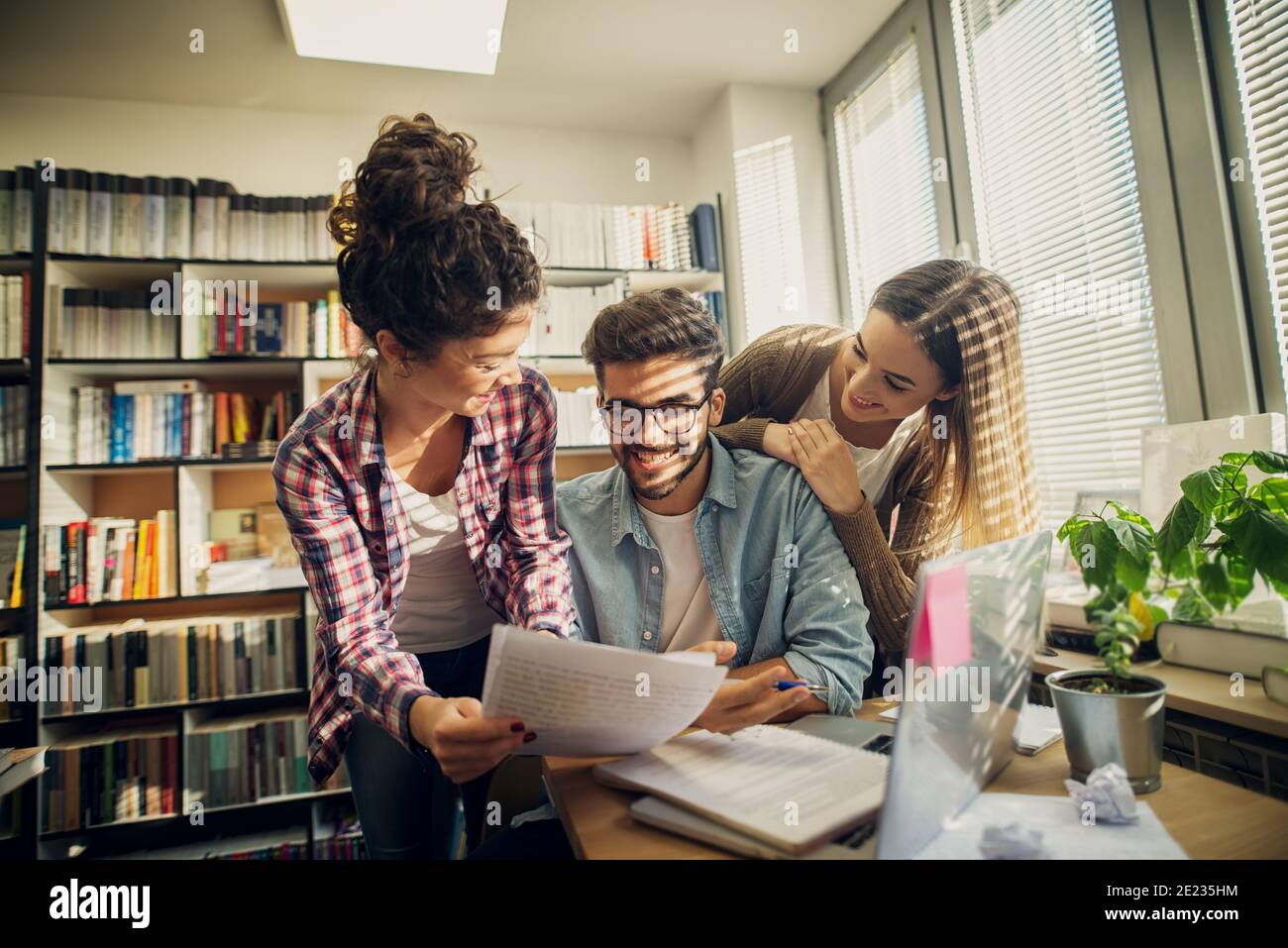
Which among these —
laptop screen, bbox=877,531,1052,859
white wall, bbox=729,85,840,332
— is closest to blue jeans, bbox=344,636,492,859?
laptop screen, bbox=877,531,1052,859

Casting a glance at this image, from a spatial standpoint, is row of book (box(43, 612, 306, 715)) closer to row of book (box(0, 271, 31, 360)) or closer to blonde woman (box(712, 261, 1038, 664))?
row of book (box(0, 271, 31, 360))

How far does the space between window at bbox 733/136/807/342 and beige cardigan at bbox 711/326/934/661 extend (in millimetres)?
1379

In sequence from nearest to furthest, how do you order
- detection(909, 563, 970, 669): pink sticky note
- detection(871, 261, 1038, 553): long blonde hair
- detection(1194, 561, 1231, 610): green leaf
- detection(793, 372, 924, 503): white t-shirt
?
detection(909, 563, 970, 669): pink sticky note → detection(1194, 561, 1231, 610): green leaf → detection(871, 261, 1038, 553): long blonde hair → detection(793, 372, 924, 503): white t-shirt

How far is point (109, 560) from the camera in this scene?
241 cm

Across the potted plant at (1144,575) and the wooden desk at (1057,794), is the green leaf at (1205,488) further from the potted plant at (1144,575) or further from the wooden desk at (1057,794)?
the wooden desk at (1057,794)

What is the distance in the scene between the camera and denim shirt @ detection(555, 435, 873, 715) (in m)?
1.15

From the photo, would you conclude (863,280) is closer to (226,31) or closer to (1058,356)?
(1058,356)

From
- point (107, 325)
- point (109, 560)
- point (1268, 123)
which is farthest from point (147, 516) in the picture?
point (1268, 123)

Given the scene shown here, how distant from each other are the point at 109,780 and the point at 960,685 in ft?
9.34

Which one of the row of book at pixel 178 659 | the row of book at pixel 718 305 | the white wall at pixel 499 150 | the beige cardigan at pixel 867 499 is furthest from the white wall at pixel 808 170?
the row of book at pixel 178 659

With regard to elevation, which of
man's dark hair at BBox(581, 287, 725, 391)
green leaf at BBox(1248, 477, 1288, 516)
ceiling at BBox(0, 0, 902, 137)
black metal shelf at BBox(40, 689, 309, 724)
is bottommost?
black metal shelf at BBox(40, 689, 309, 724)

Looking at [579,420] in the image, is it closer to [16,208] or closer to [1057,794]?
[16,208]

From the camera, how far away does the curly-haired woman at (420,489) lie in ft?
3.33
